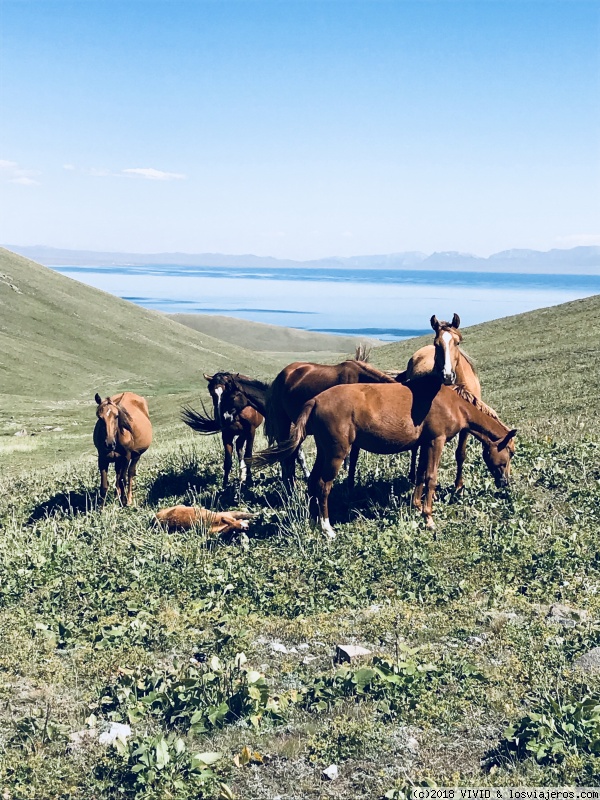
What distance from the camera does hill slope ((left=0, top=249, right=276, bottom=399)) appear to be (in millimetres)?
74812

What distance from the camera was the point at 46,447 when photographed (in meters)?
38.8


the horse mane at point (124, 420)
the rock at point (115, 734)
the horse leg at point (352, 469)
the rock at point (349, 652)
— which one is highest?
the horse mane at point (124, 420)

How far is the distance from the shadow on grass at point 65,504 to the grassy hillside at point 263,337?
160439mm

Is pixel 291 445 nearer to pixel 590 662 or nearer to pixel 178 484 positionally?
pixel 178 484

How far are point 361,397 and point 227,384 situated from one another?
4.94m

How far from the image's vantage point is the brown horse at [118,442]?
49.9ft

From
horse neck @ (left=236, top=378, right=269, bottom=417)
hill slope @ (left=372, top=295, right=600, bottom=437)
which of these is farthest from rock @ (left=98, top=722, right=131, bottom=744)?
hill slope @ (left=372, top=295, right=600, bottom=437)

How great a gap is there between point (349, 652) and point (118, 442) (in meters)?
9.40

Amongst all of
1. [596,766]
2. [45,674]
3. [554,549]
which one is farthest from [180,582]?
[596,766]

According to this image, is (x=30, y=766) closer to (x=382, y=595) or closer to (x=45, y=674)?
(x=45, y=674)

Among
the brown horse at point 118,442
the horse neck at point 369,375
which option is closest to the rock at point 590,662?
the horse neck at point 369,375

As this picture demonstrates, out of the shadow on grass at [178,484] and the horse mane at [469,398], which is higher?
the horse mane at [469,398]

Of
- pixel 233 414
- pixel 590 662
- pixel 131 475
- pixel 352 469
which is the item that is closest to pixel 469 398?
pixel 352 469

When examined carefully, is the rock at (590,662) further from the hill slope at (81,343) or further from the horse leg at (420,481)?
the hill slope at (81,343)
